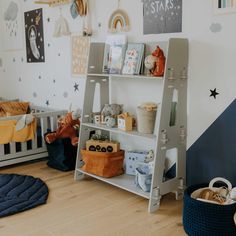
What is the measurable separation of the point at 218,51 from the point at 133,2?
85 centimetres

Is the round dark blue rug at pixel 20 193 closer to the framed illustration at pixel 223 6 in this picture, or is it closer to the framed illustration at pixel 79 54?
the framed illustration at pixel 79 54

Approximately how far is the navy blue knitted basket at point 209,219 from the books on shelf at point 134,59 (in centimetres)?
105

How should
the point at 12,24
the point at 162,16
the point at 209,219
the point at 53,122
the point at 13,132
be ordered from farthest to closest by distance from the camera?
the point at 12,24, the point at 53,122, the point at 13,132, the point at 162,16, the point at 209,219

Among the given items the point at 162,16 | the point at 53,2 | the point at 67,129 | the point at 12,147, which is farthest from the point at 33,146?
the point at 162,16

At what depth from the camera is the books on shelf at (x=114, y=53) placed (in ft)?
8.87

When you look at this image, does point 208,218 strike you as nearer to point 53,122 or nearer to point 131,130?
point 131,130

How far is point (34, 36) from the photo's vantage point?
3799 millimetres

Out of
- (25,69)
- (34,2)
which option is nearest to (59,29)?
(34,2)

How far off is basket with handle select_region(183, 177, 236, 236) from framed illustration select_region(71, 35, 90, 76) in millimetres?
1733

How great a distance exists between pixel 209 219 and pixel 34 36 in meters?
2.79

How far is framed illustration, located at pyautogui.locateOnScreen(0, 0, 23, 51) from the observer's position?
4004 mm

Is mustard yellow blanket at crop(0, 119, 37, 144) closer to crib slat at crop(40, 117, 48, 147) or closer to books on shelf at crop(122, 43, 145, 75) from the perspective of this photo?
crib slat at crop(40, 117, 48, 147)

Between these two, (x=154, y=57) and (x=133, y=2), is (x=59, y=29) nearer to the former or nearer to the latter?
(x=133, y=2)

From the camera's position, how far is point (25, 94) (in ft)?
13.5
